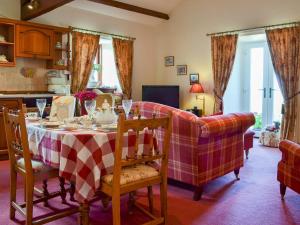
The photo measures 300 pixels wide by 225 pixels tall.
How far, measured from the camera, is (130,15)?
7.15 metres

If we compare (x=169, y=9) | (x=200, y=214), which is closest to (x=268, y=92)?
(x=169, y=9)

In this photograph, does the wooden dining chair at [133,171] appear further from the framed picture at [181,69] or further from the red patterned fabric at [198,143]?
the framed picture at [181,69]

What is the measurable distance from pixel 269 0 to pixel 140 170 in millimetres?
5101

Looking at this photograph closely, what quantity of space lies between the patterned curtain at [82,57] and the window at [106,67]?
0.65 m

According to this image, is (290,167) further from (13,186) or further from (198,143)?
(13,186)

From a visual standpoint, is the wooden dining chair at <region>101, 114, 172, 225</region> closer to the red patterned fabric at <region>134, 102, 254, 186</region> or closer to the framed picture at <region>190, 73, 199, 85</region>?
the red patterned fabric at <region>134, 102, 254, 186</region>

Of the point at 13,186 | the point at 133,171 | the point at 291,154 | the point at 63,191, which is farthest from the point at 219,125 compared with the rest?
the point at 13,186

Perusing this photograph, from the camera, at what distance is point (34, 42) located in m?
5.29

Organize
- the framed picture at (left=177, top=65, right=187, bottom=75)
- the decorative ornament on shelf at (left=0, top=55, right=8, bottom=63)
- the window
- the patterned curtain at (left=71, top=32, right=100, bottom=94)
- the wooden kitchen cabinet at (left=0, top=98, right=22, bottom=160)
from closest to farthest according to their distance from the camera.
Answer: the wooden kitchen cabinet at (left=0, top=98, right=22, bottom=160) → the decorative ornament on shelf at (left=0, top=55, right=8, bottom=63) → the patterned curtain at (left=71, top=32, right=100, bottom=94) → the window → the framed picture at (left=177, top=65, right=187, bottom=75)

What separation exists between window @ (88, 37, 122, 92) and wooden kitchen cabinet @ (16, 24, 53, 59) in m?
1.63

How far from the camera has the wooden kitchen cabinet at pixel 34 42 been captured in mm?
5137

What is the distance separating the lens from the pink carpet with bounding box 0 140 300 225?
264 cm

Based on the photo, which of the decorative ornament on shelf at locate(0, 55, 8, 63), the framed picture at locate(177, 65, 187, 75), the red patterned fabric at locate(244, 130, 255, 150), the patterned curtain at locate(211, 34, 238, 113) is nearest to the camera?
the red patterned fabric at locate(244, 130, 255, 150)

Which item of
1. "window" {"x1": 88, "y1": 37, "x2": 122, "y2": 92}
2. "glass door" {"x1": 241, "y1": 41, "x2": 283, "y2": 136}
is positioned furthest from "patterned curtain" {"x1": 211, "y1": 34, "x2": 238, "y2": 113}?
"window" {"x1": 88, "y1": 37, "x2": 122, "y2": 92}
